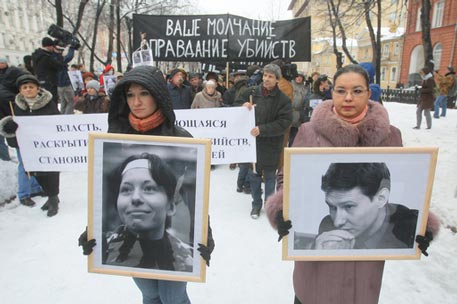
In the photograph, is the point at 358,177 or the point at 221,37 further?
the point at 221,37

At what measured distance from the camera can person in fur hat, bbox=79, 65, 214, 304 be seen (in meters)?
1.69

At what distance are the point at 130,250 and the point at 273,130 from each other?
107 inches

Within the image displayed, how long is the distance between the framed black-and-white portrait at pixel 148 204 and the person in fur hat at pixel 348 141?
0.48 metres

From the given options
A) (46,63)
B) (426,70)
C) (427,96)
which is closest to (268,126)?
(46,63)

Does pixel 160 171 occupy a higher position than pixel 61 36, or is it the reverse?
pixel 61 36

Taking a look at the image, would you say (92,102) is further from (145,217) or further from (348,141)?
(348,141)

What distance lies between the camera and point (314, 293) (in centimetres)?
183

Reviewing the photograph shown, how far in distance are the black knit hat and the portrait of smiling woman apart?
314mm

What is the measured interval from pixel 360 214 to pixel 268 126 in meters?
2.52

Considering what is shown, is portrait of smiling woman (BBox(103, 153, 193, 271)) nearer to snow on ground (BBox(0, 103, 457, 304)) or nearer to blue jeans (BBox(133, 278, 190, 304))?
blue jeans (BBox(133, 278, 190, 304))

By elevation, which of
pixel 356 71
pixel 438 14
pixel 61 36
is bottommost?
pixel 356 71

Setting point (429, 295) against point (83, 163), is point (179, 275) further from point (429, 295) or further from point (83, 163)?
point (83, 163)

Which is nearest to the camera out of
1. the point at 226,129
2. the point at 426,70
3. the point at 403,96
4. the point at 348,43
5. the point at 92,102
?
the point at 226,129

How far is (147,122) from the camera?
5.78ft
